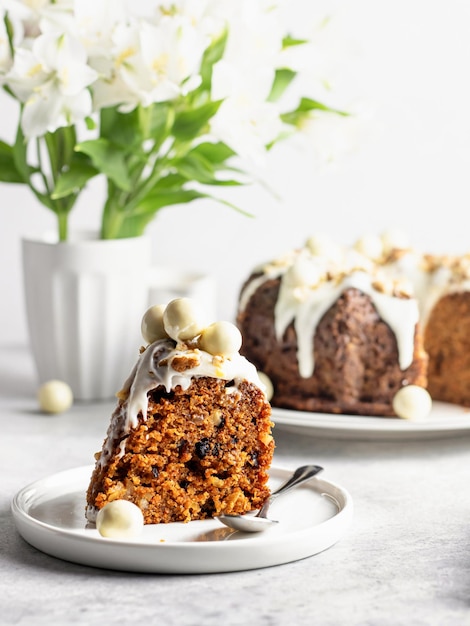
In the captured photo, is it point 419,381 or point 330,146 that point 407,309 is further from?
point 330,146

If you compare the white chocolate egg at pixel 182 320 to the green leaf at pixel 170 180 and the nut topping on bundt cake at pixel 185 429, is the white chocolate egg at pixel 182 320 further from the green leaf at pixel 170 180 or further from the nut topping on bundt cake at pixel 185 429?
the green leaf at pixel 170 180

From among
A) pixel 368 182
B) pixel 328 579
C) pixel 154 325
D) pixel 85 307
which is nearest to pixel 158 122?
pixel 85 307

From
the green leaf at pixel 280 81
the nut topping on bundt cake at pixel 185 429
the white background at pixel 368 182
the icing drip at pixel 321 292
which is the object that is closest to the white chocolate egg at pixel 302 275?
the icing drip at pixel 321 292

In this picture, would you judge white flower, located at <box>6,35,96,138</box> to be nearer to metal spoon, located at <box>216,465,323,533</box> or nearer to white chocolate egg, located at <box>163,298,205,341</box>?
white chocolate egg, located at <box>163,298,205,341</box>

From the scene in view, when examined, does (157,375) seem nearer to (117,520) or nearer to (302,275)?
(117,520)

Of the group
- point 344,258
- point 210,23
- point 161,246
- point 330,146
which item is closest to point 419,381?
point 344,258

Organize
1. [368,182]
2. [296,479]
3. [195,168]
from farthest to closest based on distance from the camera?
[368,182] → [195,168] → [296,479]
